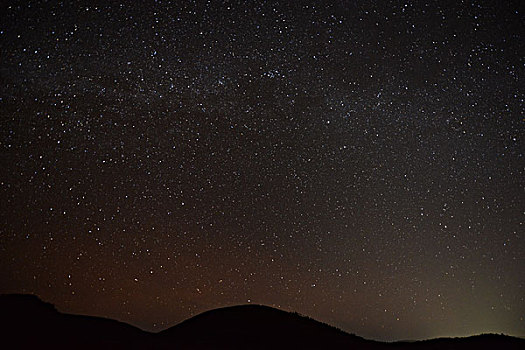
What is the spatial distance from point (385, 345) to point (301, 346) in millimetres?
2070

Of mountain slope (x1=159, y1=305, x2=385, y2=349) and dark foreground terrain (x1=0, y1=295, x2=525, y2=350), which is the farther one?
mountain slope (x1=159, y1=305, x2=385, y2=349)

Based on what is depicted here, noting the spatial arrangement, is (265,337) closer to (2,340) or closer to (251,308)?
(251,308)

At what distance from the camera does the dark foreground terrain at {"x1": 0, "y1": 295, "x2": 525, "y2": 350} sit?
8430mm

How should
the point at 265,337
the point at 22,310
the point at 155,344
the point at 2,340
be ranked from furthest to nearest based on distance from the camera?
the point at 265,337 < the point at 22,310 < the point at 155,344 < the point at 2,340

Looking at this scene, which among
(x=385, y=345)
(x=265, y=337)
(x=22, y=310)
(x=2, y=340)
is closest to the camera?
(x=2, y=340)

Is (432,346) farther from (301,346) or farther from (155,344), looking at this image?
(155,344)

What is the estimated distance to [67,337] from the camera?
8703mm

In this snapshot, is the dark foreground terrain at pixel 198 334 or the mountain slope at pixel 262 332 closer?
the dark foreground terrain at pixel 198 334

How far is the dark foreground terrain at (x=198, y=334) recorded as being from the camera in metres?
8.43

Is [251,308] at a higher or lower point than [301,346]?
higher

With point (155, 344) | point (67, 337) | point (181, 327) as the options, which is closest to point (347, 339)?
point (181, 327)

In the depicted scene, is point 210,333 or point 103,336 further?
point 210,333

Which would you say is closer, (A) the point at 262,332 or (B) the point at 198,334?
(B) the point at 198,334

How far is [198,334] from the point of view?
12.5 m
